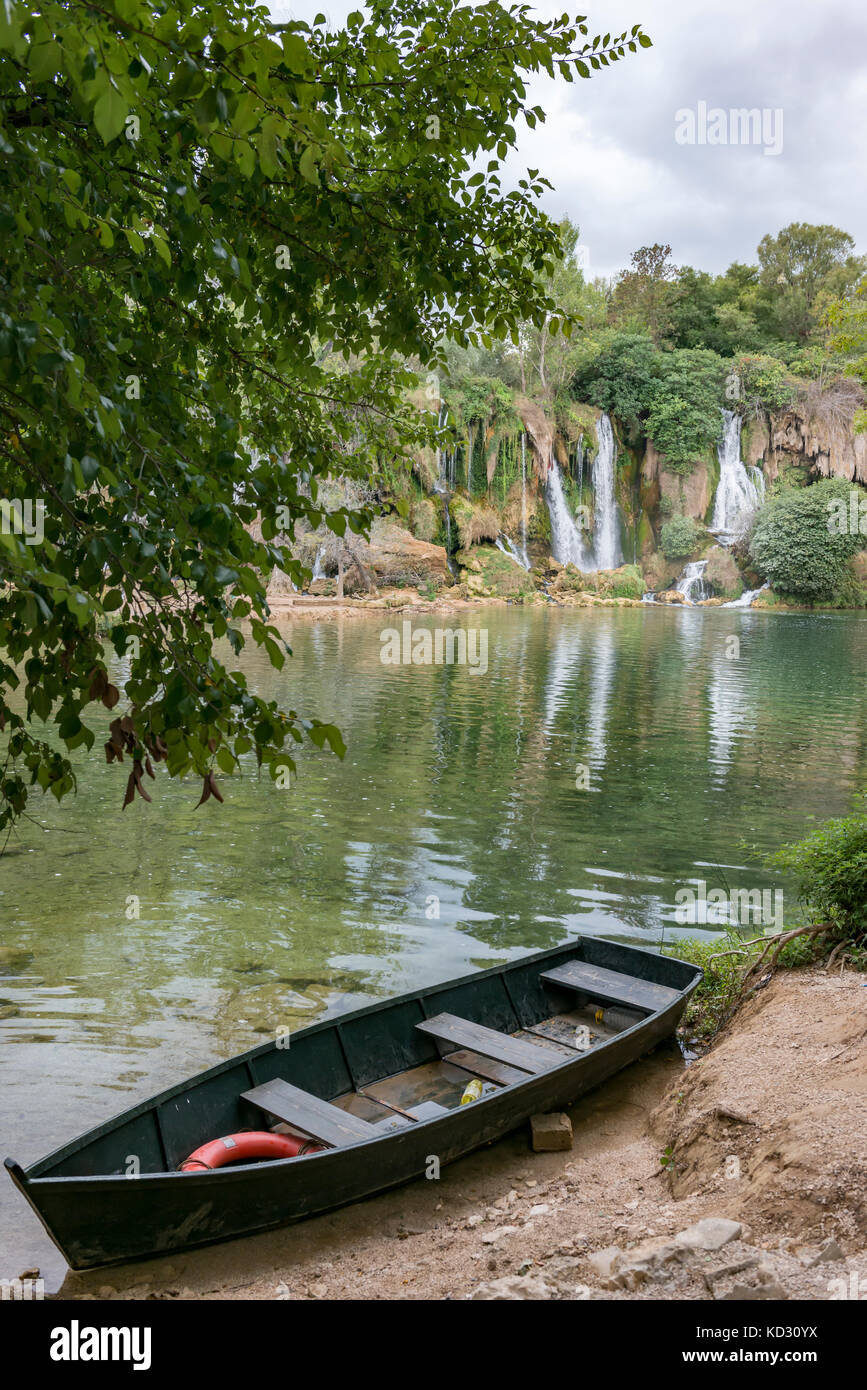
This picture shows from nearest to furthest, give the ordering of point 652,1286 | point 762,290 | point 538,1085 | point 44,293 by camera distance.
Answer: point 44,293 < point 652,1286 < point 538,1085 < point 762,290

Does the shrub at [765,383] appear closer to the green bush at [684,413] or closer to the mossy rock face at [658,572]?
the green bush at [684,413]

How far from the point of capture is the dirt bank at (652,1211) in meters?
3.69

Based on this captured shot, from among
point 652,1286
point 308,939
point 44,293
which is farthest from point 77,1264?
point 308,939

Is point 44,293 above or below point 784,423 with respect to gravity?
below

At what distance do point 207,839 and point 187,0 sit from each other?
33.8 ft

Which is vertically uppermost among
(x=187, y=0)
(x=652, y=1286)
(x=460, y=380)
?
(x=460, y=380)

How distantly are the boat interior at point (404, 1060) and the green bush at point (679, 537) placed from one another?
151 feet

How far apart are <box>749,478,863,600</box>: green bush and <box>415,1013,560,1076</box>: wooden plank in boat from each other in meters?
47.5

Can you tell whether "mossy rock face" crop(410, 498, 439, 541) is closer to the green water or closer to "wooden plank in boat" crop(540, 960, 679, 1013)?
the green water

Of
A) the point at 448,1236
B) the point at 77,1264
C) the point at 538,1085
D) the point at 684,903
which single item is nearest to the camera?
the point at 77,1264

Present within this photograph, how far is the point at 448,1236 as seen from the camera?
505 cm

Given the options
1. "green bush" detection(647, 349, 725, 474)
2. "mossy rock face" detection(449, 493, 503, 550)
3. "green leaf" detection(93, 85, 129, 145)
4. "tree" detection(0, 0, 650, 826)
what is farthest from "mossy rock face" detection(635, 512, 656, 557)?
"green leaf" detection(93, 85, 129, 145)

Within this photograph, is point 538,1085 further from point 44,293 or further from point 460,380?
point 460,380

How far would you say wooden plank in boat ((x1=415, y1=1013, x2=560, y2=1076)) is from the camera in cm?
634
